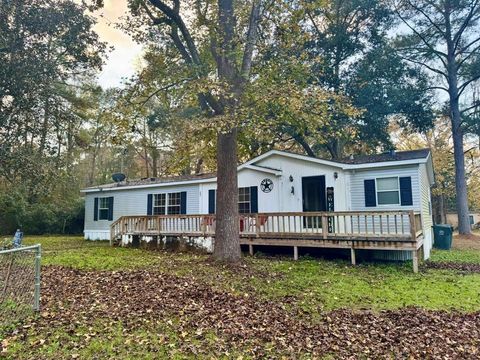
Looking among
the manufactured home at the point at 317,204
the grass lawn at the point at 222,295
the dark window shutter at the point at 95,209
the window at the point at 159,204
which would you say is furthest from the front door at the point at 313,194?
the dark window shutter at the point at 95,209

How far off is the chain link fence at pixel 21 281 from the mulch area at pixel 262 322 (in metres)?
0.29

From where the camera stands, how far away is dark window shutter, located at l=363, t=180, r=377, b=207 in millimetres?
11443

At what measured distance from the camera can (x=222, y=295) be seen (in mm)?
6094

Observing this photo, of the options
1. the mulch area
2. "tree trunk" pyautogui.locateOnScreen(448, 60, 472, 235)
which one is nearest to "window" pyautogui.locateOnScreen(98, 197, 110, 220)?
the mulch area

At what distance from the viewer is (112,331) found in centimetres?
439

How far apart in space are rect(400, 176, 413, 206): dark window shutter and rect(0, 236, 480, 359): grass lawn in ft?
7.00

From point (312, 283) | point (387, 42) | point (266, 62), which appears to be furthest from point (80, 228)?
point (387, 42)

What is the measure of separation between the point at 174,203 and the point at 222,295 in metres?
10.0

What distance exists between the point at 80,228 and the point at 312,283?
19136 millimetres

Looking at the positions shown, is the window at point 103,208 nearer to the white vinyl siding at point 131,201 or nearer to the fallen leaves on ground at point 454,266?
the white vinyl siding at point 131,201

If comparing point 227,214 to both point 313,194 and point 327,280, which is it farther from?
point 313,194

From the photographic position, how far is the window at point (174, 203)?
15505mm

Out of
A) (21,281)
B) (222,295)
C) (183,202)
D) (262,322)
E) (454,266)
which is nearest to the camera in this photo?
(262,322)

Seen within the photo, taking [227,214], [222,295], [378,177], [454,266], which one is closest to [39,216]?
[227,214]
